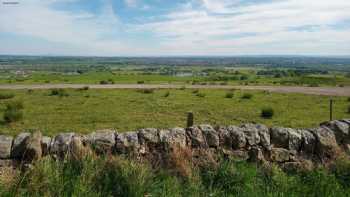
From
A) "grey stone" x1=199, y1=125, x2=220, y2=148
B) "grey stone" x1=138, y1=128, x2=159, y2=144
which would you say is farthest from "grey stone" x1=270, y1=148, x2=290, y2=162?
"grey stone" x1=138, y1=128, x2=159, y2=144

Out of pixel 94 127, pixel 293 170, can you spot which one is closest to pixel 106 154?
pixel 293 170

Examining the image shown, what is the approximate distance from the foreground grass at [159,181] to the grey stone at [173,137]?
0.53m

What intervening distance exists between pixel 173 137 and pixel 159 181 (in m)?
0.92

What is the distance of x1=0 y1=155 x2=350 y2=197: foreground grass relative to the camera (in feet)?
14.2

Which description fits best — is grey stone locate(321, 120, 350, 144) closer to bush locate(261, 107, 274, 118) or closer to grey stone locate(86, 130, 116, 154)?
grey stone locate(86, 130, 116, 154)

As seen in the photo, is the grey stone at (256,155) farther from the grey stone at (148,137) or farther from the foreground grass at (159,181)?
the grey stone at (148,137)

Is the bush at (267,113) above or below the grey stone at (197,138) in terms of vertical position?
below

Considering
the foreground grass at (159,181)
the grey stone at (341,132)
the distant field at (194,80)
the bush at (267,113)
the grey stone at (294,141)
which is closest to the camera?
the foreground grass at (159,181)

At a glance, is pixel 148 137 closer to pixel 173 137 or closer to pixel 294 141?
pixel 173 137

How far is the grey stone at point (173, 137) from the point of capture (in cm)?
541

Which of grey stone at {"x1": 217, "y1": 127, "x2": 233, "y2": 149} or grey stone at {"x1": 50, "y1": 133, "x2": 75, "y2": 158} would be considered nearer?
grey stone at {"x1": 50, "y1": 133, "x2": 75, "y2": 158}

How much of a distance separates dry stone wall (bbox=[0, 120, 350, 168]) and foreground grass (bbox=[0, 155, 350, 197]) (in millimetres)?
345

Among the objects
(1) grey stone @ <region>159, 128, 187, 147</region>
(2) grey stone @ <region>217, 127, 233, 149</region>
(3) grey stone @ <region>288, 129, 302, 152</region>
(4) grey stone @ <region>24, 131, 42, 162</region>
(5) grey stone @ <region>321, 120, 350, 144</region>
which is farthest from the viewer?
(5) grey stone @ <region>321, 120, 350, 144</region>

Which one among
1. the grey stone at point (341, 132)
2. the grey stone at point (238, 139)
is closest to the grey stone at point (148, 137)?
the grey stone at point (238, 139)
